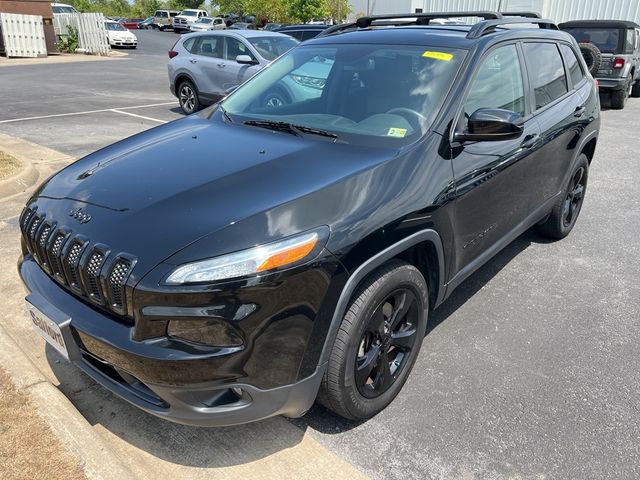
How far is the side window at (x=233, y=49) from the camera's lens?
9.79m

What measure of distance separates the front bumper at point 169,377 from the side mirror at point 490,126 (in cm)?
148

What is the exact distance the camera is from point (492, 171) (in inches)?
121

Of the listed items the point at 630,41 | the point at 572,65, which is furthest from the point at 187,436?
the point at 630,41

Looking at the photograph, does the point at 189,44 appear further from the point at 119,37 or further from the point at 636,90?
the point at 119,37

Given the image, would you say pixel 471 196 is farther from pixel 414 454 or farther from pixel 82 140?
pixel 82 140

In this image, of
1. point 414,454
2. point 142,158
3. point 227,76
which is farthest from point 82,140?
point 414,454

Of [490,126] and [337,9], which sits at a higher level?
[337,9]

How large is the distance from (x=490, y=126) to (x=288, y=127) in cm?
110

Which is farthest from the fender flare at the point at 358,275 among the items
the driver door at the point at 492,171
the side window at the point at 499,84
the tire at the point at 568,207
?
the tire at the point at 568,207

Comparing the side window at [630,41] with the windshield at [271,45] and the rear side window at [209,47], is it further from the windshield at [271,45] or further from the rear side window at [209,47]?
the rear side window at [209,47]

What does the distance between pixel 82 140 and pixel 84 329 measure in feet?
22.6

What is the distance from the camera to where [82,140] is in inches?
321

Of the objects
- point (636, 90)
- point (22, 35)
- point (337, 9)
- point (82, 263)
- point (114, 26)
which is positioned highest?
point (337, 9)

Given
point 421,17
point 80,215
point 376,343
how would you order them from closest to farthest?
1. point 80,215
2. point 376,343
3. point 421,17
